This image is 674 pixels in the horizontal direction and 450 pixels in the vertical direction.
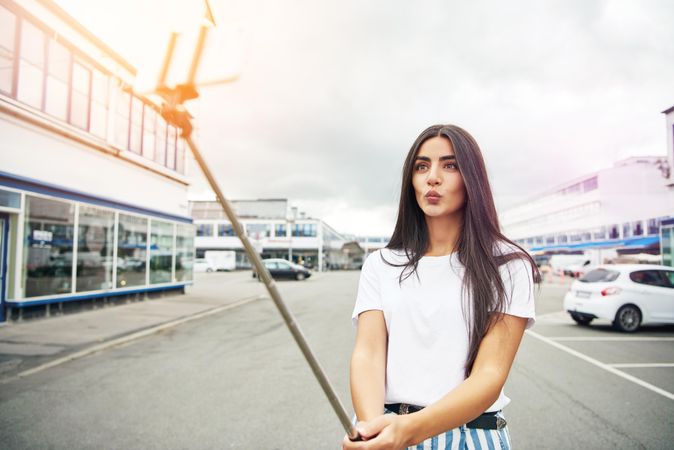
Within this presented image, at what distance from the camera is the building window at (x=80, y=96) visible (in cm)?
1299

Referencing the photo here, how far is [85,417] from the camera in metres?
4.43

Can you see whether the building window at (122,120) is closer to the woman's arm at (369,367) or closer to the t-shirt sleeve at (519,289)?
Answer: the woman's arm at (369,367)

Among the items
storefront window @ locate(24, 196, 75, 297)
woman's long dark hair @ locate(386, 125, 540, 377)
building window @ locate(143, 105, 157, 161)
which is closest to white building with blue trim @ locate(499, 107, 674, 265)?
building window @ locate(143, 105, 157, 161)

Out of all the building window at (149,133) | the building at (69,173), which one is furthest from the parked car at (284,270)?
the building window at (149,133)

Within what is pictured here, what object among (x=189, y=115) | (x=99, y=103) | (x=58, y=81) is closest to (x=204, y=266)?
(x=99, y=103)

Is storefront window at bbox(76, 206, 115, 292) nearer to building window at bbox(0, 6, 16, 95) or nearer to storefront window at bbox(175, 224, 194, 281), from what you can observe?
building window at bbox(0, 6, 16, 95)

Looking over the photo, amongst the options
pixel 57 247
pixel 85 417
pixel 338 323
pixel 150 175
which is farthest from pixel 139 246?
pixel 85 417

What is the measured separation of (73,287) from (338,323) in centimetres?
765

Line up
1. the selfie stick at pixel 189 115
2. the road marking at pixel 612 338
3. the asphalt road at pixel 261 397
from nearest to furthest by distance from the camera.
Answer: the selfie stick at pixel 189 115, the asphalt road at pixel 261 397, the road marking at pixel 612 338

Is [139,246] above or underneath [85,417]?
above

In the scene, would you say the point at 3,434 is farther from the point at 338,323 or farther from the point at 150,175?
the point at 150,175

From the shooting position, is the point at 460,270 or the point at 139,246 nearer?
the point at 460,270

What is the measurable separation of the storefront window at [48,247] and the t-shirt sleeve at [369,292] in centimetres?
1181

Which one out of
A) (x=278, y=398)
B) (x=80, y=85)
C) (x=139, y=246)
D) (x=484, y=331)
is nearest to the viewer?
(x=484, y=331)
